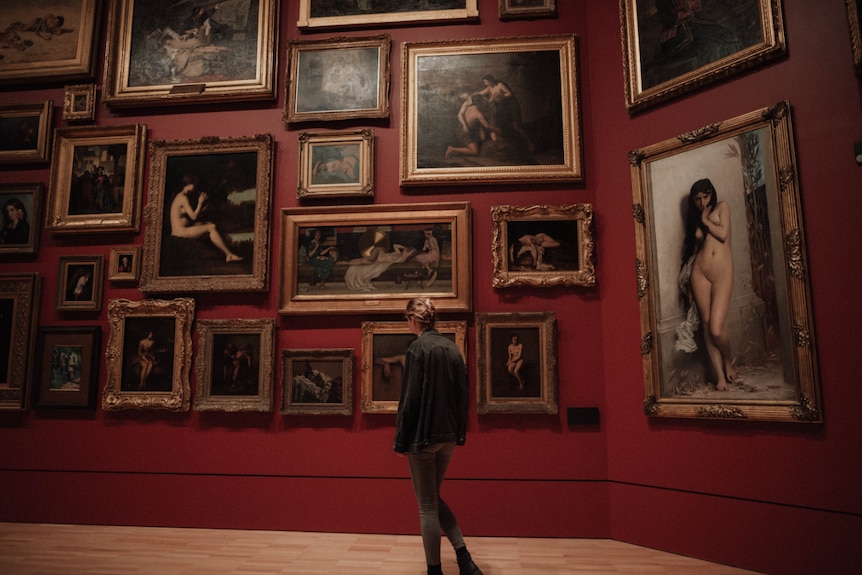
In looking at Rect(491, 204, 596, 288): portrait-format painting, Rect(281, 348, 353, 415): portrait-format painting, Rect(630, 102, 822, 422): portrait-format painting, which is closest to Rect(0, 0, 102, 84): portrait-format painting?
Rect(281, 348, 353, 415): portrait-format painting

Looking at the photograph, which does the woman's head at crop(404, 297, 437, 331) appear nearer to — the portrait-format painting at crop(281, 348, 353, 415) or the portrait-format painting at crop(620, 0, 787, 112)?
the portrait-format painting at crop(281, 348, 353, 415)

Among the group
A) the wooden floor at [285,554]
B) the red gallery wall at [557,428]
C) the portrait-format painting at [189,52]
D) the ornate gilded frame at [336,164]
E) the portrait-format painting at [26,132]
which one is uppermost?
the portrait-format painting at [189,52]

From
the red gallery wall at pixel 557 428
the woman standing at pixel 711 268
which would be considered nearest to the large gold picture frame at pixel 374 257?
the red gallery wall at pixel 557 428

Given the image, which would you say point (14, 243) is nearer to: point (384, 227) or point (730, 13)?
point (384, 227)

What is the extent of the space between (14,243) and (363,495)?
520 centimetres

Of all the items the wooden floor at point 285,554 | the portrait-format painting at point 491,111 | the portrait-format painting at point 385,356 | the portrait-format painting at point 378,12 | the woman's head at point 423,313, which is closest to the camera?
the woman's head at point 423,313

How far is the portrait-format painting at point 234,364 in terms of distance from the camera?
6.23 m

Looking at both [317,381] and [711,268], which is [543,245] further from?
[317,381]

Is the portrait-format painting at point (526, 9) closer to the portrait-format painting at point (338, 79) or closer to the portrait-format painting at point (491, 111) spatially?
the portrait-format painting at point (491, 111)

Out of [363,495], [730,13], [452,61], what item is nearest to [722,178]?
[730,13]

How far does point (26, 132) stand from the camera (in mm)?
7059

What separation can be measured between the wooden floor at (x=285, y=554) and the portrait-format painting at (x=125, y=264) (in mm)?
2773

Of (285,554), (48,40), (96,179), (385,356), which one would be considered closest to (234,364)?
(385,356)

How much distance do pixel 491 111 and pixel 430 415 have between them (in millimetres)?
3946
